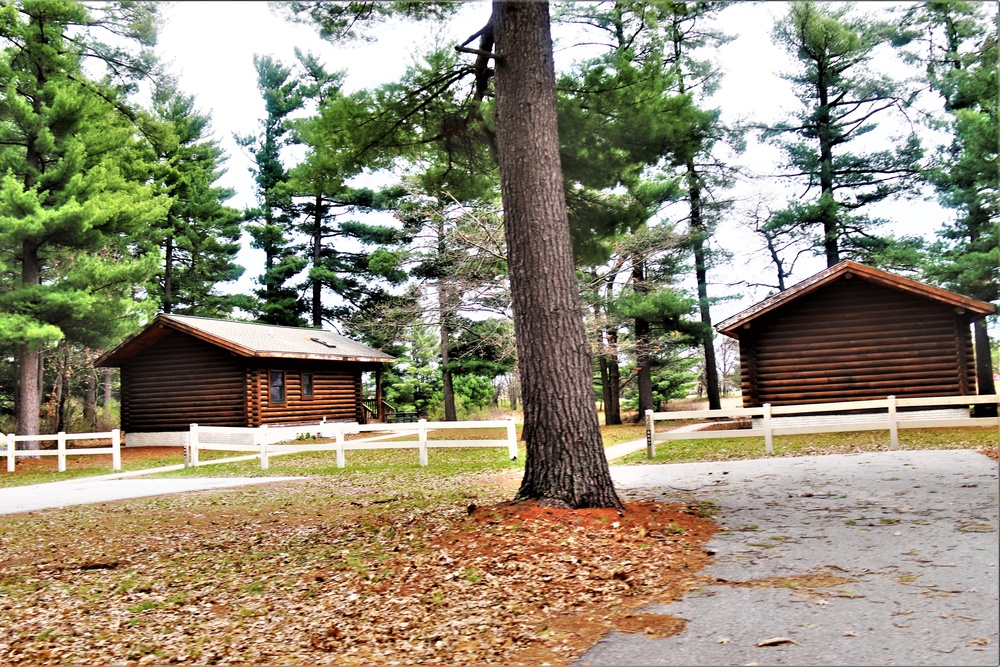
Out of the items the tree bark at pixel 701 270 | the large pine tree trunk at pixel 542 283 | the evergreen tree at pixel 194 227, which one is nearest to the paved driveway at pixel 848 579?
the large pine tree trunk at pixel 542 283

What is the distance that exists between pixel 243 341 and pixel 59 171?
23.8 feet

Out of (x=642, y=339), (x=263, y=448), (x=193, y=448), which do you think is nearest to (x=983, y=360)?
(x=642, y=339)

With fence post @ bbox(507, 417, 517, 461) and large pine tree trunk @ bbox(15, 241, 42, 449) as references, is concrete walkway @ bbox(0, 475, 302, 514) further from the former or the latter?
large pine tree trunk @ bbox(15, 241, 42, 449)

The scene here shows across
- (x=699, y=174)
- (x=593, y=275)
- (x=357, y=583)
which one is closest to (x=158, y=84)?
(x=593, y=275)

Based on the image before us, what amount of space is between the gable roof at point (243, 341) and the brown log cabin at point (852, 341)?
575 inches

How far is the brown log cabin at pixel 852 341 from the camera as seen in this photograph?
1705cm

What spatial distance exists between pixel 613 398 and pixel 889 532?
73.7ft

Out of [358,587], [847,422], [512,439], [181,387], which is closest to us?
[358,587]

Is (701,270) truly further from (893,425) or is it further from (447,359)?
(893,425)

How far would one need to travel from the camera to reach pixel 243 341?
23.9 meters

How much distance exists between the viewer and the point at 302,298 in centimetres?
3575

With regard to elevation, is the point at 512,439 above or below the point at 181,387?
below

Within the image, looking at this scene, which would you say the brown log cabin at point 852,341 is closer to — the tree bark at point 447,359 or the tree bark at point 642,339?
the tree bark at point 642,339

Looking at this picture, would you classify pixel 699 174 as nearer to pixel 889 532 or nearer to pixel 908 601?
pixel 889 532
